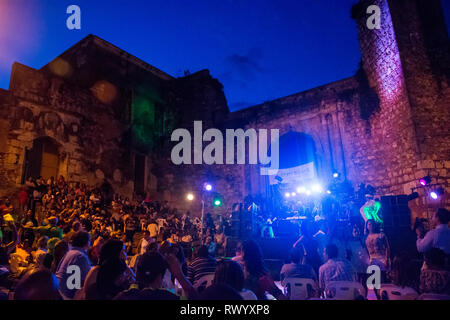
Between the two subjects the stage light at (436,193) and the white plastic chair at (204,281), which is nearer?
the white plastic chair at (204,281)

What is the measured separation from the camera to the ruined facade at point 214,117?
33.2 ft

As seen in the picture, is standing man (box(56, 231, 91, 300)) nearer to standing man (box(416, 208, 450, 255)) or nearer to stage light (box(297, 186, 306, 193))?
standing man (box(416, 208, 450, 255))

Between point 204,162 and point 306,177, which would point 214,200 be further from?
point 306,177

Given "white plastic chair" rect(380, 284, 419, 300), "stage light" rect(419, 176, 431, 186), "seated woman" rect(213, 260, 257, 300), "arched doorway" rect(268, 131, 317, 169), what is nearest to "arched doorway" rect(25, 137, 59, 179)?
"arched doorway" rect(268, 131, 317, 169)

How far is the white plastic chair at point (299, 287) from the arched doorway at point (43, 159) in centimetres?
1248

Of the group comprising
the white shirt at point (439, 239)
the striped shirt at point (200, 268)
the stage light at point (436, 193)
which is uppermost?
the stage light at point (436, 193)

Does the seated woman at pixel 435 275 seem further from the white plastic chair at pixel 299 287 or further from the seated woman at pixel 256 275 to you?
the seated woman at pixel 256 275

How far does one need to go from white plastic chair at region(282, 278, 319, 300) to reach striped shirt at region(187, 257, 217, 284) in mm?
1076

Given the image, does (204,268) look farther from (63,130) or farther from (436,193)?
(63,130)

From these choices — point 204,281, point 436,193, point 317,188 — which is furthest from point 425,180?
point 204,281

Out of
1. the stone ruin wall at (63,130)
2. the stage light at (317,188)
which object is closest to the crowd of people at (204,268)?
the stage light at (317,188)

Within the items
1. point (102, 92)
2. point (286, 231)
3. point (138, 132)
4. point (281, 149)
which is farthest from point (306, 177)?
point (102, 92)

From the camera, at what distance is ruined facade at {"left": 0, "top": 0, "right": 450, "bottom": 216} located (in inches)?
398

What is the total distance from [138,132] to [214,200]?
21.0ft
